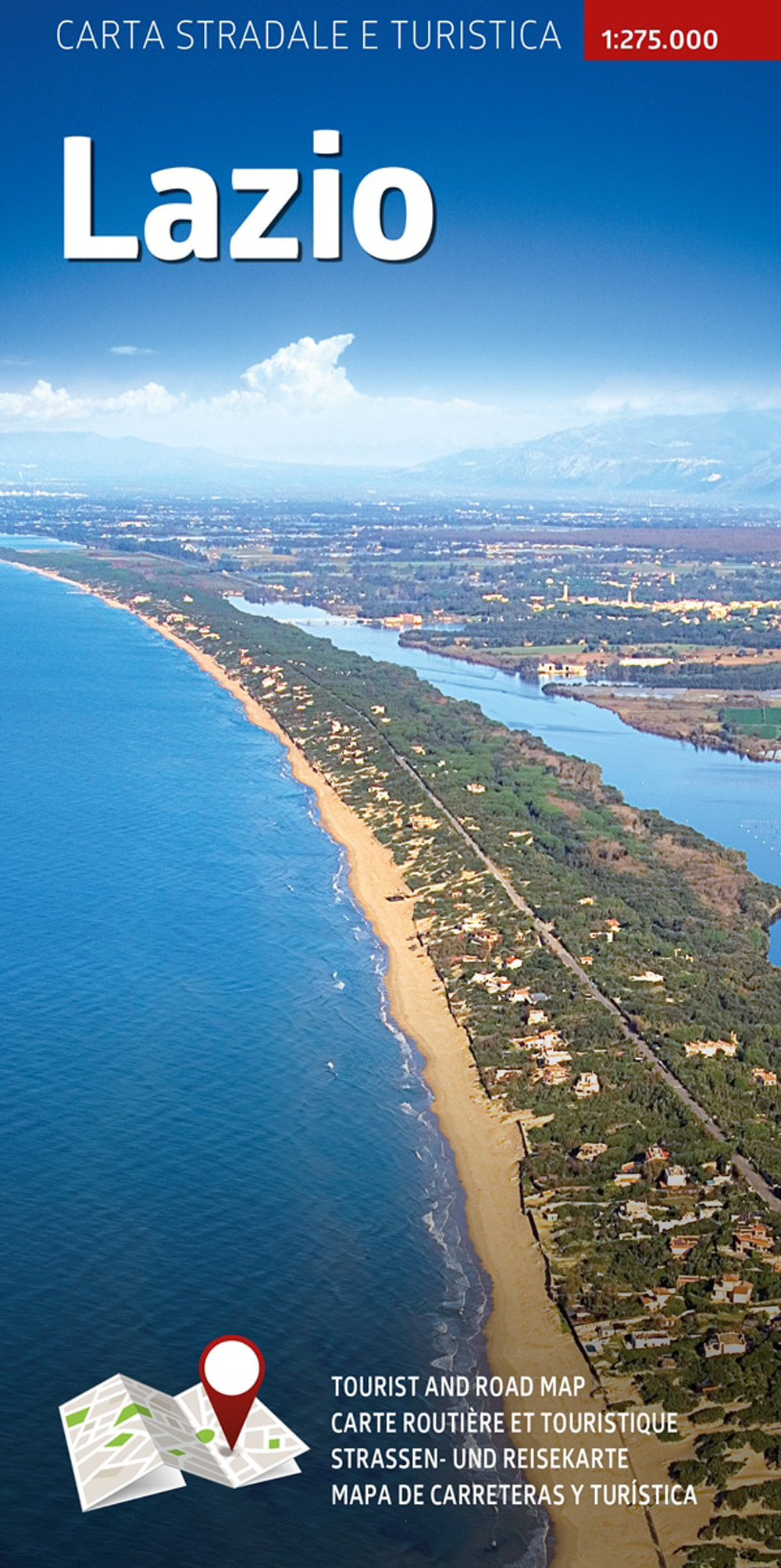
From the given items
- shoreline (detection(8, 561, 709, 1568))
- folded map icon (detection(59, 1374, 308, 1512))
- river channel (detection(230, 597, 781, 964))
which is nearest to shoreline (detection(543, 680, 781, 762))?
river channel (detection(230, 597, 781, 964))

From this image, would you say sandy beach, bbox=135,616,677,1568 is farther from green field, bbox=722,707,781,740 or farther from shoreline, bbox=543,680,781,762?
green field, bbox=722,707,781,740

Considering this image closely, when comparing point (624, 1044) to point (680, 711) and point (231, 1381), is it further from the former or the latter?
point (680, 711)

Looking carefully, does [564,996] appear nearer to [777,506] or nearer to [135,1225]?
[135,1225]

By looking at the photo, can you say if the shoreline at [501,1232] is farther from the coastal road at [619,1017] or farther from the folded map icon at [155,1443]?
the folded map icon at [155,1443]

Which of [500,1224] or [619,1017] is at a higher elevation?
[619,1017]

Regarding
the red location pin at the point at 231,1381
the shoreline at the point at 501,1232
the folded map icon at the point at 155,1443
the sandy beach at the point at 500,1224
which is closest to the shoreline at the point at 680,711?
the shoreline at the point at 501,1232

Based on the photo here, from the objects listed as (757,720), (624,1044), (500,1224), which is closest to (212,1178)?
(500,1224)

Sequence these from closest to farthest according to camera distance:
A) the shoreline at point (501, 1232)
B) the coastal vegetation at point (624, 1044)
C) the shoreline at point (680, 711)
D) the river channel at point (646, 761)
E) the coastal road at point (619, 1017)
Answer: the shoreline at point (501, 1232), the coastal vegetation at point (624, 1044), the coastal road at point (619, 1017), the river channel at point (646, 761), the shoreline at point (680, 711)

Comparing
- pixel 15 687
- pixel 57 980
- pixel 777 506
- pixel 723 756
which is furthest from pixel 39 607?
pixel 777 506
